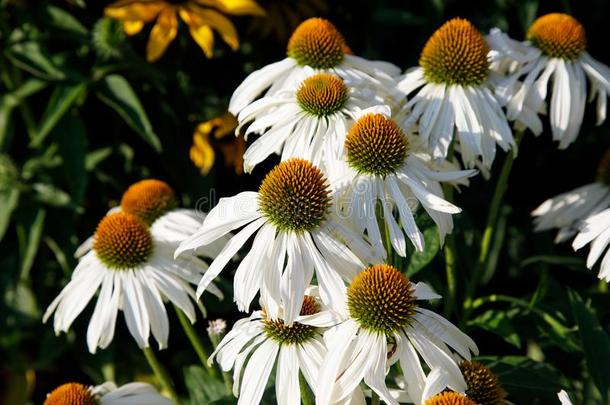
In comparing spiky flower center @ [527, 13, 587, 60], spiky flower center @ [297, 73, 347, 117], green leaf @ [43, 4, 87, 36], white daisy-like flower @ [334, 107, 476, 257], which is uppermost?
spiky flower center @ [527, 13, 587, 60]

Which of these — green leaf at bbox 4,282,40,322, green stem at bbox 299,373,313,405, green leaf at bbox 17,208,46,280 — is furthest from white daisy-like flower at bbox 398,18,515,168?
green leaf at bbox 4,282,40,322

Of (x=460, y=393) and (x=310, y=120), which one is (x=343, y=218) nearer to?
(x=310, y=120)

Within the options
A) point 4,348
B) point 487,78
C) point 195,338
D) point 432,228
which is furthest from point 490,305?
point 4,348

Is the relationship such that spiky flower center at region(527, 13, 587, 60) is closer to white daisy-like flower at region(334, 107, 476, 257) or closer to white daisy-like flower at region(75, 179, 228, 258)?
white daisy-like flower at region(334, 107, 476, 257)

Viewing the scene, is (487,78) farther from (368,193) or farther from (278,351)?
(278,351)

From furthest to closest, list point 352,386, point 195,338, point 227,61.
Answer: point 227,61, point 195,338, point 352,386

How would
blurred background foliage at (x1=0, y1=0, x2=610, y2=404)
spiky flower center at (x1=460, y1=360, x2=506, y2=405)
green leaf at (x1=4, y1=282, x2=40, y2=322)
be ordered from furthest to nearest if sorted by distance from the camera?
green leaf at (x1=4, y1=282, x2=40, y2=322)
blurred background foliage at (x1=0, y1=0, x2=610, y2=404)
spiky flower center at (x1=460, y1=360, x2=506, y2=405)

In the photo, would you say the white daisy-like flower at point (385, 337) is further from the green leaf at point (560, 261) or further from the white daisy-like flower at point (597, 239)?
the green leaf at point (560, 261)

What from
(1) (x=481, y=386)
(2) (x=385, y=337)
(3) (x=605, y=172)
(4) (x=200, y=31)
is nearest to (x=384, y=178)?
(2) (x=385, y=337)
